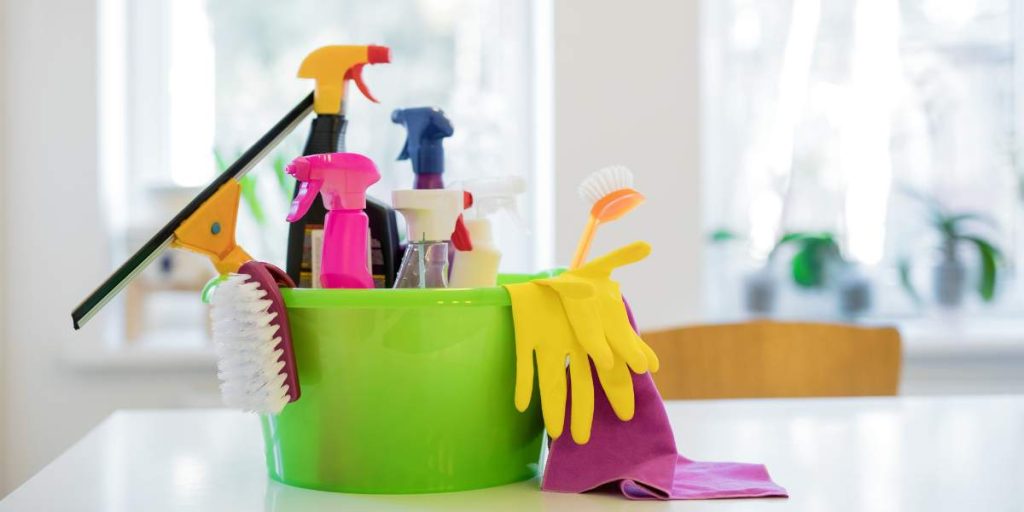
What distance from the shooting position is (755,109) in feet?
7.36

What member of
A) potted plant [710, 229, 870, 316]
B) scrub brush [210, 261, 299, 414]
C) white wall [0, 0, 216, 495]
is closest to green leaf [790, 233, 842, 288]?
potted plant [710, 229, 870, 316]

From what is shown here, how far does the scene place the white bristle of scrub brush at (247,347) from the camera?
499 mm

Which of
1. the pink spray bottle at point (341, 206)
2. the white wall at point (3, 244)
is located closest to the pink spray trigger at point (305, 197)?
the pink spray bottle at point (341, 206)

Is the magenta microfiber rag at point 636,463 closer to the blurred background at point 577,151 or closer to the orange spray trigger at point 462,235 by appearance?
the orange spray trigger at point 462,235

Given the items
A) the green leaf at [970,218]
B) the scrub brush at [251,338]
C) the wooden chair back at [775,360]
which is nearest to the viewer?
the scrub brush at [251,338]

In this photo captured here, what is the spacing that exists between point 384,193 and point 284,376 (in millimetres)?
1625

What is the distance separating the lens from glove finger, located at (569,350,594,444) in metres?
0.55

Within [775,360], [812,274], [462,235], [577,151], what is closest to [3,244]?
[577,151]

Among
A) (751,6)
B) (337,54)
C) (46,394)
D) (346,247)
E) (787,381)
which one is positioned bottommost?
(46,394)

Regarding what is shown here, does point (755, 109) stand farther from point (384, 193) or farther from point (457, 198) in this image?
point (457, 198)

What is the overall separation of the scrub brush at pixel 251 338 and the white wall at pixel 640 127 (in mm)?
1392

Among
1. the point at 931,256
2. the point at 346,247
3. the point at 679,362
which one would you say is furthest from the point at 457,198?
the point at 931,256

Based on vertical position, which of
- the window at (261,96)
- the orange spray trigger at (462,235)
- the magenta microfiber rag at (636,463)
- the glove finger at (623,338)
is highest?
the window at (261,96)

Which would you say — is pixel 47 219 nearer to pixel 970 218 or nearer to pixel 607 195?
pixel 607 195
